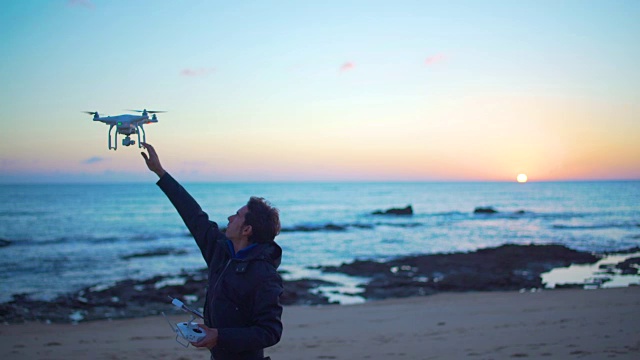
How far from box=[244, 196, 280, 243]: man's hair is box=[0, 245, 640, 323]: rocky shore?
481 inches

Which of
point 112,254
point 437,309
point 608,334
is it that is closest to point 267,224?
point 608,334

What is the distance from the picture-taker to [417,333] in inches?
386

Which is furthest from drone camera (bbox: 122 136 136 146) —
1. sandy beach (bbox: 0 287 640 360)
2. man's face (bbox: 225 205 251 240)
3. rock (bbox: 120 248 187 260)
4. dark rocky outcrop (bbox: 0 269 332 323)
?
rock (bbox: 120 248 187 260)

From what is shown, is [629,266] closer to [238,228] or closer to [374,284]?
[374,284]

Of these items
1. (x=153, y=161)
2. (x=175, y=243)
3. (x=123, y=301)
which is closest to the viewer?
(x=153, y=161)

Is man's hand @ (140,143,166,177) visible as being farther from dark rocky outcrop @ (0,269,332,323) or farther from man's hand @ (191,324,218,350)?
dark rocky outcrop @ (0,269,332,323)

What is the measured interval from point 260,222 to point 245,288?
0.36 meters

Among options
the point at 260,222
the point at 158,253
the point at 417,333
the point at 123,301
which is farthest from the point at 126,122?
the point at 158,253

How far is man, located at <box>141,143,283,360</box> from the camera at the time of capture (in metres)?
2.60

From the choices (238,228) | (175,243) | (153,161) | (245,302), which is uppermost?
(153,161)

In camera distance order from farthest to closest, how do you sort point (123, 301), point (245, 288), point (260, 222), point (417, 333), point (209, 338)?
point (123, 301) < point (417, 333) < point (260, 222) < point (245, 288) < point (209, 338)

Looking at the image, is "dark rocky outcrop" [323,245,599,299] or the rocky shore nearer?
the rocky shore

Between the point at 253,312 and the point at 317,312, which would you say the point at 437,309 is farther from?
the point at 253,312

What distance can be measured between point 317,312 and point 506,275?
362 inches
